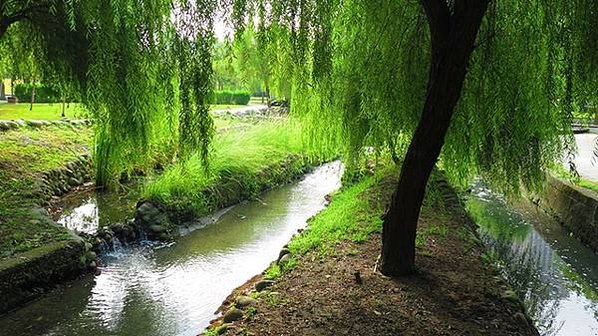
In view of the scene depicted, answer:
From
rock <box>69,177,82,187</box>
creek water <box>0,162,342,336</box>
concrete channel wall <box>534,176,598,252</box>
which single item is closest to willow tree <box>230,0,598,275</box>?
creek water <box>0,162,342,336</box>

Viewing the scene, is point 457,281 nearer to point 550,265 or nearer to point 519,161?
point 519,161

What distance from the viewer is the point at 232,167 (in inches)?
440

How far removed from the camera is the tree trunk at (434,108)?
365 centimetres

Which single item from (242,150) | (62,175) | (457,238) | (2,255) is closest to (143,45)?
(2,255)

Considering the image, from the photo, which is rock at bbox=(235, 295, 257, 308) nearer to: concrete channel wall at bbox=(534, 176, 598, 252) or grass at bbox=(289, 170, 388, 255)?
grass at bbox=(289, 170, 388, 255)

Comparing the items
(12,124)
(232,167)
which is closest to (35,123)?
(12,124)

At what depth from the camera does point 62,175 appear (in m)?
10.0

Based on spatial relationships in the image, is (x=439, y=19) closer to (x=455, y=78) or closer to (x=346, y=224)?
(x=455, y=78)

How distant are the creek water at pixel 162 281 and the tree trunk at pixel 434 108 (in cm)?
216

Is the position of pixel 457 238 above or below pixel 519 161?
below

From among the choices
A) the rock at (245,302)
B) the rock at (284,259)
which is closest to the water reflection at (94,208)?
the rock at (284,259)

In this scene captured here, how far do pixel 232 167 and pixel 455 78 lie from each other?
788cm

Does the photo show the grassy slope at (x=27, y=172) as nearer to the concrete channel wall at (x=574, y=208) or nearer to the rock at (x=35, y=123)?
the rock at (x=35, y=123)

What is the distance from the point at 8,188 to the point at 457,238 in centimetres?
670
